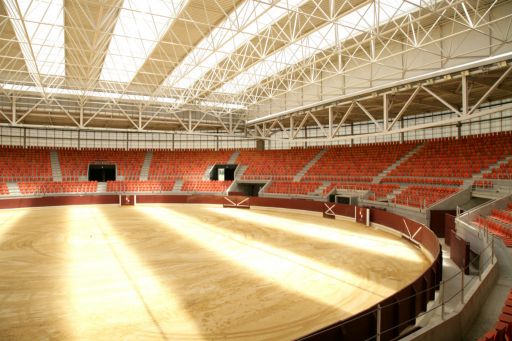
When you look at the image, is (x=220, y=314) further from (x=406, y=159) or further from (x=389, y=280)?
(x=406, y=159)

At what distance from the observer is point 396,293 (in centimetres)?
703

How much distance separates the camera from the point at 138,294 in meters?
9.77

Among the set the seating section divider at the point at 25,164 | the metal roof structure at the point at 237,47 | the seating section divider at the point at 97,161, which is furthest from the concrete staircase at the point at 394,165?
the seating section divider at the point at 25,164

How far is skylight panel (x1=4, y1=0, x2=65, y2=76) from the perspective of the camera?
48.0 ft

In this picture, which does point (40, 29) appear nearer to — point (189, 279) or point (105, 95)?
point (105, 95)

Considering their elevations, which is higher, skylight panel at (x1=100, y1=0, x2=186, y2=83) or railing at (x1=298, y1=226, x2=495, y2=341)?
skylight panel at (x1=100, y1=0, x2=186, y2=83)

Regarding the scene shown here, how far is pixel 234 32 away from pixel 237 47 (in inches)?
37.3

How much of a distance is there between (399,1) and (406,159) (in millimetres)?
16707

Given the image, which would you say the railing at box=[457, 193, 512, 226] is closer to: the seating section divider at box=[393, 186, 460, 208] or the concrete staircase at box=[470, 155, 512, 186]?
the seating section divider at box=[393, 186, 460, 208]

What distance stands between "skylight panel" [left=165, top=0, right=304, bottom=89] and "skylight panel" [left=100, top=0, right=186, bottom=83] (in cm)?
230

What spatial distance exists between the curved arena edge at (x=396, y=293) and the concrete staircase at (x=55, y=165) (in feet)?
18.6

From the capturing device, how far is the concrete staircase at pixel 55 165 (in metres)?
37.7

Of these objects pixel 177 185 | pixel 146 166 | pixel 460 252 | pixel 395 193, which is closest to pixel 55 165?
pixel 146 166

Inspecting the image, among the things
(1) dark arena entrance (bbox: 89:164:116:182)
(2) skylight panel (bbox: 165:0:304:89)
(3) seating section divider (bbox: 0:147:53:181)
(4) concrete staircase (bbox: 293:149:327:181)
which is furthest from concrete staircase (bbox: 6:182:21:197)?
(4) concrete staircase (bbox: 293:149:327:181)
